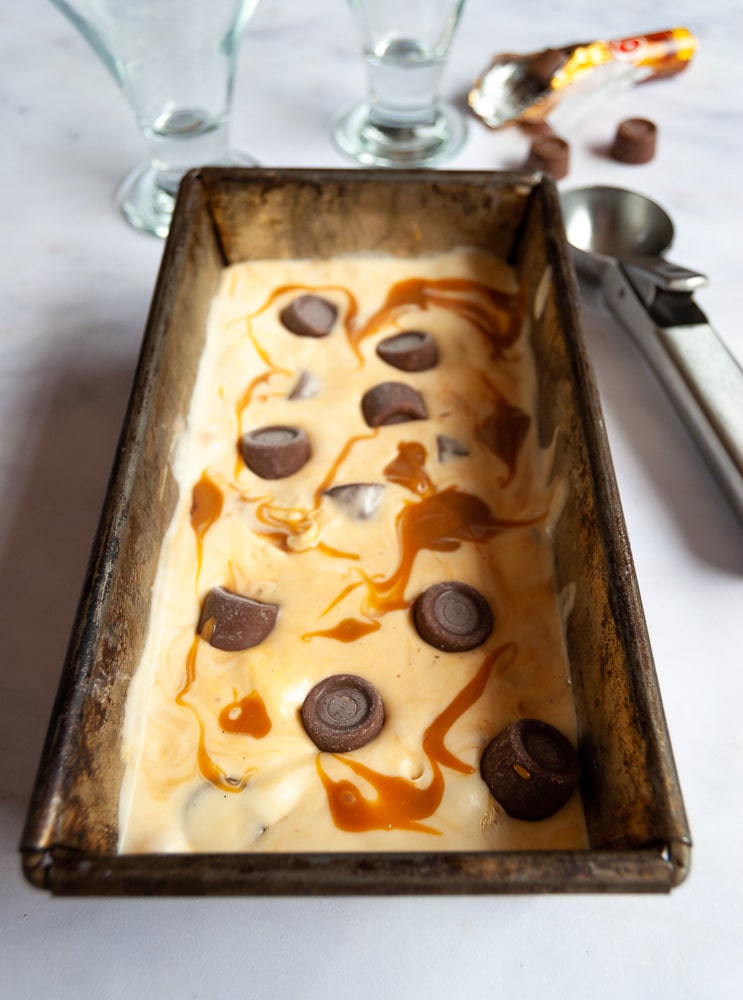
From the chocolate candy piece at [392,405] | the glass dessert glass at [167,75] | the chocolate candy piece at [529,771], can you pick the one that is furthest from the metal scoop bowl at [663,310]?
the glass dessert glass at [167,75]

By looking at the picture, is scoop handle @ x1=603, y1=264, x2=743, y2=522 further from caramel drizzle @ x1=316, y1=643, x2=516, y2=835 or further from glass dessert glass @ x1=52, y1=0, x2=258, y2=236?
glass dessert glass @ x1=52, y1=0, x2=258, y2=236

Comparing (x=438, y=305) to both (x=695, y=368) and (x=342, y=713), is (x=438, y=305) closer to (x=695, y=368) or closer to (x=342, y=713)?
(x=695, y=368)

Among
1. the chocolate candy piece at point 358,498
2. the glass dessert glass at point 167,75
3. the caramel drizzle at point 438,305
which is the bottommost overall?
the chocolate candy piece at point 358,498

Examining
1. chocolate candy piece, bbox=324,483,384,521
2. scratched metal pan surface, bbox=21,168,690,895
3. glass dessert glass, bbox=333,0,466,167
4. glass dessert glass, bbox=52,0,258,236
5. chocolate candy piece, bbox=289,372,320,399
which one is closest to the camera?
scratched metal pan surface, bbox=21,168,690,895

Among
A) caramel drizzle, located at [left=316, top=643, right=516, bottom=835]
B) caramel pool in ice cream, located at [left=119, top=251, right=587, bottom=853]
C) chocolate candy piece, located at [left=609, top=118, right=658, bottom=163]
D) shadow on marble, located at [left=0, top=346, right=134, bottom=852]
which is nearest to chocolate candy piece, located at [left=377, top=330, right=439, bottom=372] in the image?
caramel pool in ice cream, located at [left=119, top=251, right=587, bottom=853]

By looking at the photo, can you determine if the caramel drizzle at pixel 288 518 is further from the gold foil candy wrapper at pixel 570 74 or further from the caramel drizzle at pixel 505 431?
the gold foil candy wrapper at pixel 570 74

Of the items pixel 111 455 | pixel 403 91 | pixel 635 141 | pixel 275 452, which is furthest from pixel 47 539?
pixel 635 141

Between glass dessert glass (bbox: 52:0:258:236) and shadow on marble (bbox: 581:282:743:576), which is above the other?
glass dessert glass (bbox: 52:0:258:236)
